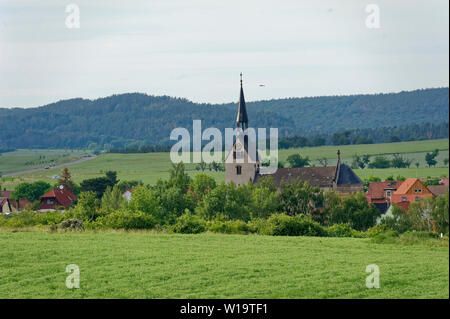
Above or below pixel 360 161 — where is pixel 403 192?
above

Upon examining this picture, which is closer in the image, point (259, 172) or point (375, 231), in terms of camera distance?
point (375, 231)

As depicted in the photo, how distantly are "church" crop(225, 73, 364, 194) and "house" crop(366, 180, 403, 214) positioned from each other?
1.79m

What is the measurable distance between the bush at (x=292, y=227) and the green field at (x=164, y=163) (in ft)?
251

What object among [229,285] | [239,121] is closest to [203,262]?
[229,285]

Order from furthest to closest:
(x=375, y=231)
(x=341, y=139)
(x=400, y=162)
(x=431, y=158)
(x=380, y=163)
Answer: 1. (x=341, y=139)
2. (x=380, y=163)
3. (x=400, y=162)
4. (x=431, y=158)
5. (x=375, y=231)

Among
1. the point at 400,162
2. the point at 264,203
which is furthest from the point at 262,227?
the point at 400,162

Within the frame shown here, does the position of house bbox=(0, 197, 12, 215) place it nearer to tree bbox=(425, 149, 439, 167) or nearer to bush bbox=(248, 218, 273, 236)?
bush bbox=(248, 218, 273, 236)

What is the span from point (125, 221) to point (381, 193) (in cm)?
5183

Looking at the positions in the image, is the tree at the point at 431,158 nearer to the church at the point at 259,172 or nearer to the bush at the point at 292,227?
the church at the point at 259,172

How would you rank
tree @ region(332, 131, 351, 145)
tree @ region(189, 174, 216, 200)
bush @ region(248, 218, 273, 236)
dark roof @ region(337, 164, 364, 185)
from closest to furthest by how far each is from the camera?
1. bush @ region(248, 218, 273, 236)
2. tree @ region(189, 174, 216, 200)
3. dark roof @ region(337, 164, 364, 185)
4. tree @ region(332, 131, 351, 145)

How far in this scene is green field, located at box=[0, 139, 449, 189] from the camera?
112812mm

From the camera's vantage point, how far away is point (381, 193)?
7744cm

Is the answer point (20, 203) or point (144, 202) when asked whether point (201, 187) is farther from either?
point (20, 203)

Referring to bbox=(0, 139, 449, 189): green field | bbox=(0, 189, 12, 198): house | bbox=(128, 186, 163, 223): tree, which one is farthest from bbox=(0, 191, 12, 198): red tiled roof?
bbox=(128, 186, 163, 223): tree
